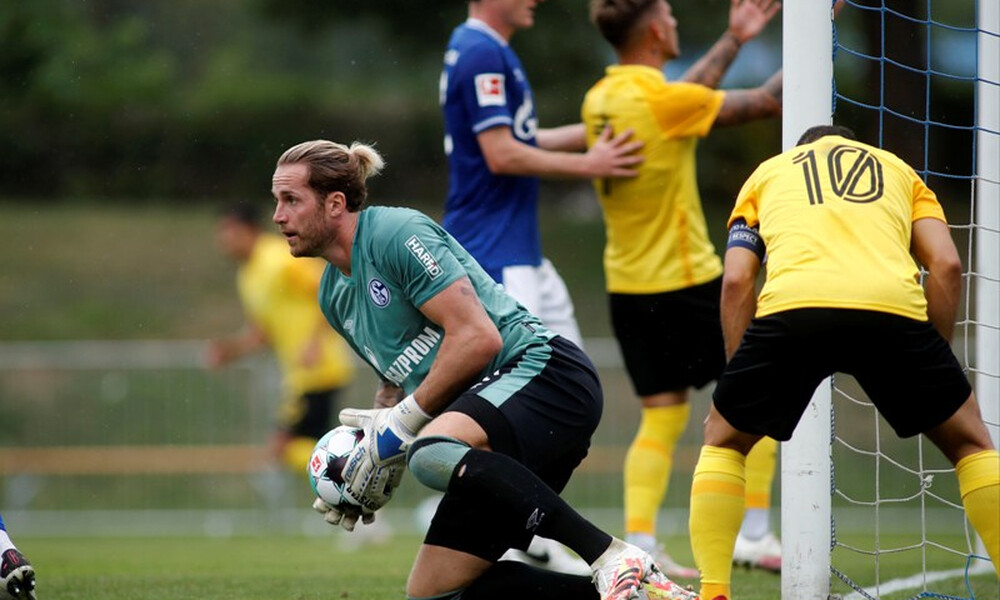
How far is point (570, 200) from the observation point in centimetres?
2342

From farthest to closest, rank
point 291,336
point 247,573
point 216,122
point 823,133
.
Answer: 1. point 216,122
2. point 291,336
3. point 247,573
4. point 823,133

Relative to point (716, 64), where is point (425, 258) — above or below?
below

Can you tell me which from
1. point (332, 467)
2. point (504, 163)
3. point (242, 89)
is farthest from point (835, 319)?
point (242, 89)

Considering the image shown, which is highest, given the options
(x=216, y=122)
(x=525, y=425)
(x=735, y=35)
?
(x=735, y=35)

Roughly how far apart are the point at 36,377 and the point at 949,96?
534 inches

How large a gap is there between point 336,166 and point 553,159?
2078 mm

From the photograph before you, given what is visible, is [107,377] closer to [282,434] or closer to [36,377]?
[36,377]

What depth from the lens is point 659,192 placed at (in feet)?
21.7

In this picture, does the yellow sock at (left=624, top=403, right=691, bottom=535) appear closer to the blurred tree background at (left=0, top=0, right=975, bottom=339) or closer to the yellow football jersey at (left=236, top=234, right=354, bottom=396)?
the yellow football jersey at (left=236, top=234, right=354, bottom=396)

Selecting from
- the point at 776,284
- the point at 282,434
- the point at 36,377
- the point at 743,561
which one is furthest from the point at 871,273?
the point at 36,377

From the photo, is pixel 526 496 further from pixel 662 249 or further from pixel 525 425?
pixel 662 249

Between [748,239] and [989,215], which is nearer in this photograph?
[748,239]

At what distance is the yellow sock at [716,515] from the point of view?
454 cm

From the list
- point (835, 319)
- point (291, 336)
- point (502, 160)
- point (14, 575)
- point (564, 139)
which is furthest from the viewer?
point (291, 336)
